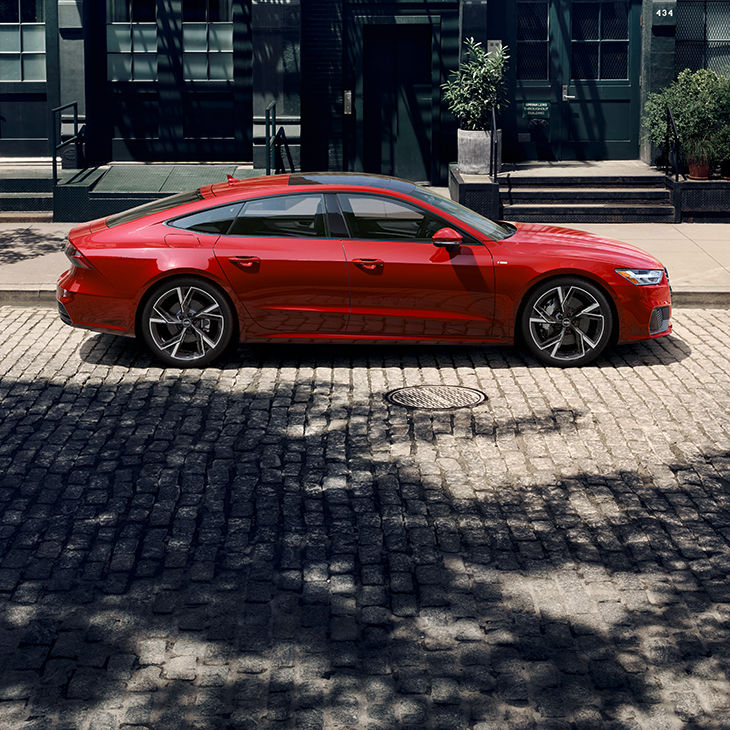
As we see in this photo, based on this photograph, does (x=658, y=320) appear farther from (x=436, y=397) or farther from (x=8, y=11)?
(x=8, y=11)

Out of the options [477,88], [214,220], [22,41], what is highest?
[22,41]

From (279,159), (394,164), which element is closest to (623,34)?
(394,164)

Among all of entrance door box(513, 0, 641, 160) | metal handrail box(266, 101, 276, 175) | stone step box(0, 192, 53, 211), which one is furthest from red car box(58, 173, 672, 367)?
entrance door box(513, 0, 641, 160)

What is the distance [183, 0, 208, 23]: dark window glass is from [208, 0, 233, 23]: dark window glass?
0.10 meters

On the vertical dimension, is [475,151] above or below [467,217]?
above

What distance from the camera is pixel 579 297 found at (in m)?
10.3

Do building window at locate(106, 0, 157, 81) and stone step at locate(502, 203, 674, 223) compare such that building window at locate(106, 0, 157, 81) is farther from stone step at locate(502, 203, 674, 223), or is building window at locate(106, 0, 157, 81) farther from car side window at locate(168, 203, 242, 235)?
car side window at locate(168, 203, 242, 235)

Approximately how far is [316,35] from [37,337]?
36.5 ft

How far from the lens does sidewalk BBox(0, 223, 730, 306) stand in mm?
13031

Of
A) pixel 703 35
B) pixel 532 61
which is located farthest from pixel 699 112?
pixel 532 61

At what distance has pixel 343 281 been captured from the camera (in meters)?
10.1

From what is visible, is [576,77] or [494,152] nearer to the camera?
[494,152]

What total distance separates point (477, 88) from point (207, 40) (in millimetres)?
4918

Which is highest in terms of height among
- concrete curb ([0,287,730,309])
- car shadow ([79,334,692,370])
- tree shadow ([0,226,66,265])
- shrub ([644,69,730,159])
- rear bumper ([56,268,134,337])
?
shrub ([644,69,730,159])
